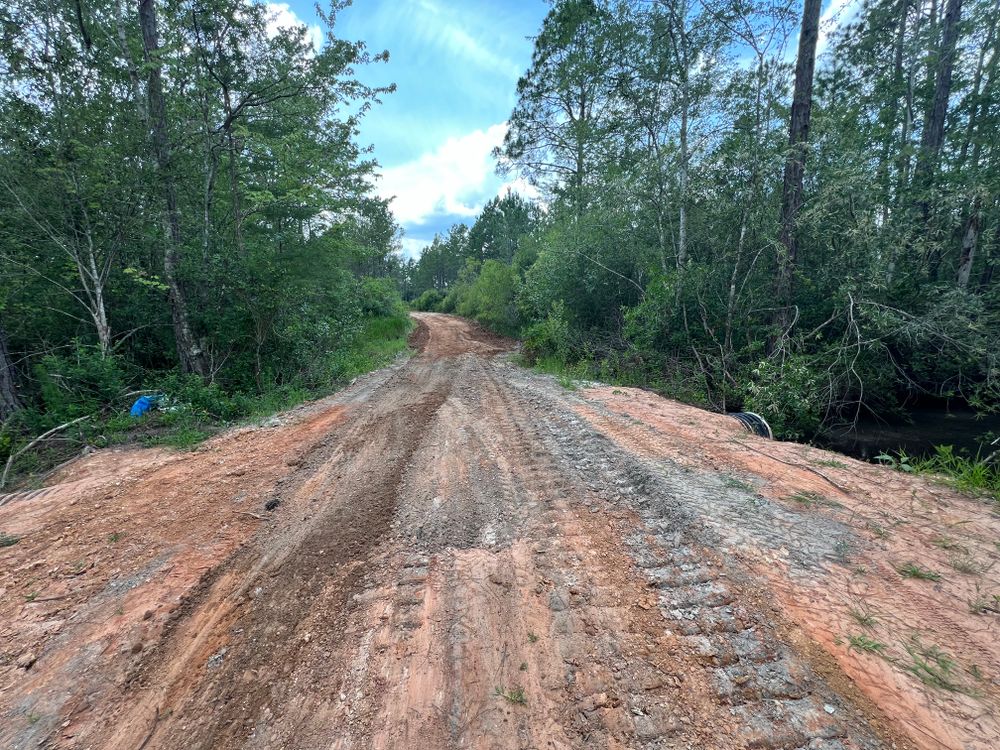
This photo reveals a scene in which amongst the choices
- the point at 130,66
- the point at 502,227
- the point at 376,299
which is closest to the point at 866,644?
the point at 130,66

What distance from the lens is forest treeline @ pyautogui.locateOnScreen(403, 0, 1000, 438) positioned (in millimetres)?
6570

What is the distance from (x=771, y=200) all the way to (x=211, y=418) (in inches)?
431

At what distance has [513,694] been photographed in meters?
1.83

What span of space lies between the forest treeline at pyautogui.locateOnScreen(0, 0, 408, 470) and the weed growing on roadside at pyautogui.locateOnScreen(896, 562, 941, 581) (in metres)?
7.90

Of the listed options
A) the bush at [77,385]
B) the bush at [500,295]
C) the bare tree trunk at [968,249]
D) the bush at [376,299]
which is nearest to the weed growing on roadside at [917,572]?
the bare tree trunk at [968,249]

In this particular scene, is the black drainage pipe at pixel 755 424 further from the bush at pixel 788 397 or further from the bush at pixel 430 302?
the bush at pixel 430 302

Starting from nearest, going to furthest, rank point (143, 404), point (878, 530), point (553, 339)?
point (878, 530) → point (143, 404) → point (553, 339)

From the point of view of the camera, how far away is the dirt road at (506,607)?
171 cm

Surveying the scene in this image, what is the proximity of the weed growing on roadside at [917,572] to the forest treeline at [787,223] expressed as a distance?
3.91 metres

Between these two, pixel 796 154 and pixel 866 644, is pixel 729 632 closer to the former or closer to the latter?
pixel 866 644

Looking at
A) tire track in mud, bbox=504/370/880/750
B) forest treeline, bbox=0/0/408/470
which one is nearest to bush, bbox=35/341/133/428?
forest treeline, bbox=0/0/408/470

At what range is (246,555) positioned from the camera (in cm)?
290

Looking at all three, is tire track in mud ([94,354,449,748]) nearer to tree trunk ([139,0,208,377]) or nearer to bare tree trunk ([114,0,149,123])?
tree trunk ([139,0,208,377])

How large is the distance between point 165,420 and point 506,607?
Result: 5971mm
